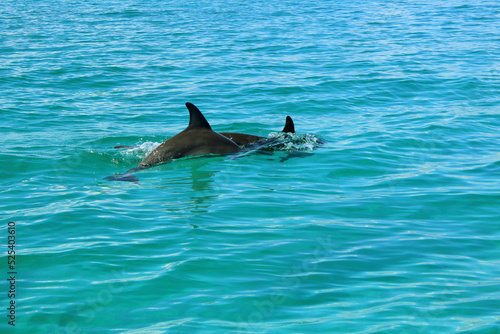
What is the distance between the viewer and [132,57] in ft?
66.7

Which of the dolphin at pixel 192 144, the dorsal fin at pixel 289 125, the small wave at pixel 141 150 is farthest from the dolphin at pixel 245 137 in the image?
the small wave at pixel 141 150

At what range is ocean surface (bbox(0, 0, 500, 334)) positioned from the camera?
555 centimetres

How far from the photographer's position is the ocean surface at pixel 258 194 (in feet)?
18.2

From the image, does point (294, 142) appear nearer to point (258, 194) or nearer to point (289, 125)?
point (289, 125)

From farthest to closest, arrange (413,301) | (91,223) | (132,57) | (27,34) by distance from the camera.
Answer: (27,34)
(132,57)
(91,223)
(413,301)

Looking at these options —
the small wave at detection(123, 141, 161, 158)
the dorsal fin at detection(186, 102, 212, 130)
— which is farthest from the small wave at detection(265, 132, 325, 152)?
the small wave at detection(123, 141, 161, 158)

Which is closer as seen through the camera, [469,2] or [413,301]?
[413,301]

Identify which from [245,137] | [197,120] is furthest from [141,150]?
[245,137]

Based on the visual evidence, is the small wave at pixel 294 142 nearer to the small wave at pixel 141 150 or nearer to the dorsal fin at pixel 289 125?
the dorsal fin at pixel 289 125

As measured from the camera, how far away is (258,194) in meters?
8.70

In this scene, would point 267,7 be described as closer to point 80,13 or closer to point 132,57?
point 80,13

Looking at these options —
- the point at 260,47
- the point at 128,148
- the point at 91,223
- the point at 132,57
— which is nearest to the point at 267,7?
the point at 260,47

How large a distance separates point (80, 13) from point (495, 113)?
23168mm

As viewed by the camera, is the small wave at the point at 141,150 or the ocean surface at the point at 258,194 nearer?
the ocean surface at the point at 258,194
